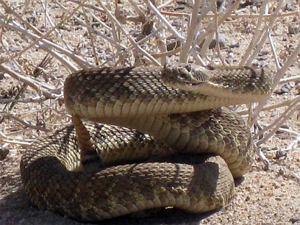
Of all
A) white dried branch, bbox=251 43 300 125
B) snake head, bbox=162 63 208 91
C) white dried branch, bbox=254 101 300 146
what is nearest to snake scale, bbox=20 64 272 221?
snake head, bbox=162 63 208 91

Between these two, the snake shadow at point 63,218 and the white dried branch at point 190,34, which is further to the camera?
the white dried branch at point 190,34

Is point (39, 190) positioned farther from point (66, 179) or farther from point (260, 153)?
point (260, 153)

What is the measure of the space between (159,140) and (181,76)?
3.16 feet

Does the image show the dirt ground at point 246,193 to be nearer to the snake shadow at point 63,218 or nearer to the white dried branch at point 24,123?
the snake shadow at point 63,218

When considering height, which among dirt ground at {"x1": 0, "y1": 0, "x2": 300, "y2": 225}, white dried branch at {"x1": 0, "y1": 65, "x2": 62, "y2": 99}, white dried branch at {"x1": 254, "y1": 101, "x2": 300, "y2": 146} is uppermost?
white dried branch at {"x1": 0, "y1": 65, "x2": 62, "y2": 99}

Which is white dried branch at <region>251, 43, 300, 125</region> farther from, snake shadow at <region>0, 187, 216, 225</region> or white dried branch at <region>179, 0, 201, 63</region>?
snake shadow at <region>0, 187, 216, 225</region>

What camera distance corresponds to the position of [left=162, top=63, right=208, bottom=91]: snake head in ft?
18.0

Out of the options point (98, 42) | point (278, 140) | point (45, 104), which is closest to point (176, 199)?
point (278, 140)

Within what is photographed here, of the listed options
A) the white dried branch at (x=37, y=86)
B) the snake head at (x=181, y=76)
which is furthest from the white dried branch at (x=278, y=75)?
the white dried branch at (x=37, y=86)

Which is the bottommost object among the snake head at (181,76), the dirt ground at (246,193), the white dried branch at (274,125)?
the dirt ground at (246,193)

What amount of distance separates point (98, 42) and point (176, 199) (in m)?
3.66

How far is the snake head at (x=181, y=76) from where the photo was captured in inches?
216

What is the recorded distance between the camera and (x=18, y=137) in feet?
23.7

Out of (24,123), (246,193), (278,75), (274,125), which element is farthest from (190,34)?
(24,123)
